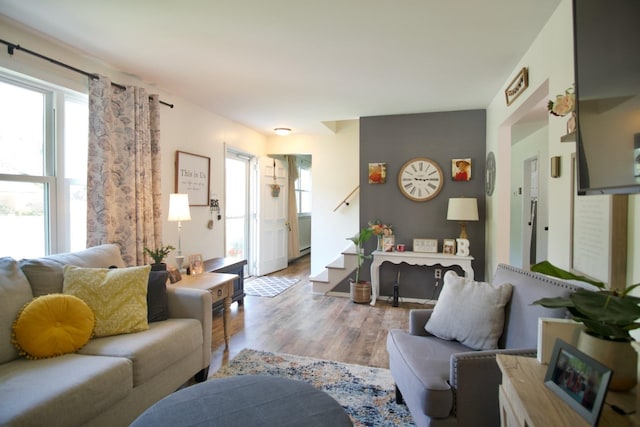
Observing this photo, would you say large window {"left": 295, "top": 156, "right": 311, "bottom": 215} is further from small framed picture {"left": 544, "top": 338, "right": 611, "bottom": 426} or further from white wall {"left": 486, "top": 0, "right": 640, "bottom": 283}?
small framed picture {"left": 544, "top": 338, "right": 611, "bottom": 426}

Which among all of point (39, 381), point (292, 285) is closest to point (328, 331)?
point (292, 285)

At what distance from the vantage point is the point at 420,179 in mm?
4320

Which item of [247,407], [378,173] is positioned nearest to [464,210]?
[378,173]

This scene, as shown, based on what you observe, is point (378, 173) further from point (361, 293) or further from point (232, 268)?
point (232, 268)

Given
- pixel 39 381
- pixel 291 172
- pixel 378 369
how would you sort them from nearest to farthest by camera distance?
pixel 39 381
pixel 378 369
pixel 291 172

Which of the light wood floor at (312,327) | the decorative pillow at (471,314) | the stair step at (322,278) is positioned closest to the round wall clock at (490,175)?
the light wood floor at (312,327)

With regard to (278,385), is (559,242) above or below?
above

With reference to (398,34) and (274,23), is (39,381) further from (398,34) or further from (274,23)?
(398,34)

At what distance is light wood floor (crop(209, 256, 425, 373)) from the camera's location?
9.23 feet

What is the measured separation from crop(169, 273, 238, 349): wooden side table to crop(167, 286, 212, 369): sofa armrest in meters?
0.29

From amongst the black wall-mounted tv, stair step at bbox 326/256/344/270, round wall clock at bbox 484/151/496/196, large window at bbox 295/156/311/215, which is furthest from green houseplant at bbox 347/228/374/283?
large window at bbox 295/156/311/215

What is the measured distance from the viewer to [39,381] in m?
1.43

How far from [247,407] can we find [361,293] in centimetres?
307

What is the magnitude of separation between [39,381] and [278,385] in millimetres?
1024
